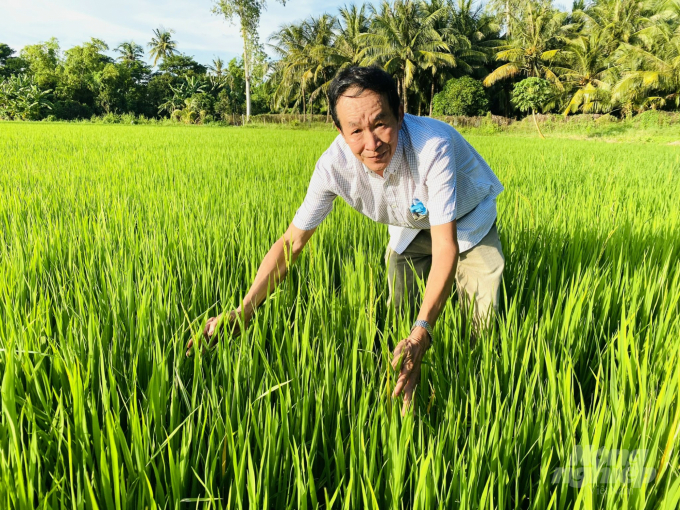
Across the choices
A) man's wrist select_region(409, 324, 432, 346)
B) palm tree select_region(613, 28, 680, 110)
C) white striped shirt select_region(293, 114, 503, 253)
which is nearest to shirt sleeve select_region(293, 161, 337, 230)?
white striped shirt select_region(293, 114, 503, 253)

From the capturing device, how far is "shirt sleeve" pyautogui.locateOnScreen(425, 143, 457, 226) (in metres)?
1.13

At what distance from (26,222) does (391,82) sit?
6.91ft

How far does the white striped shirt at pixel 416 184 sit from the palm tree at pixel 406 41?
2337 cm

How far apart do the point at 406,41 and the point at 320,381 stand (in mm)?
25951

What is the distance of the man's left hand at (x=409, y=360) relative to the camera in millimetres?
839

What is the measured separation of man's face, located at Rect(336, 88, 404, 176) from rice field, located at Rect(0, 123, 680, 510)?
366 millimetres

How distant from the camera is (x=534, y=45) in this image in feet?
75.7

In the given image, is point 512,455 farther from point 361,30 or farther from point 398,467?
point 361,30

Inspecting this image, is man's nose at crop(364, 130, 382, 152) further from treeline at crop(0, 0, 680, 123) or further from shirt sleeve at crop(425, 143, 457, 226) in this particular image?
treeline at crop(0, 0, 680, 123)

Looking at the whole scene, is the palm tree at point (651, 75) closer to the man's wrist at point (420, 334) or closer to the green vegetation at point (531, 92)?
the green vegetation at point (531, 92)

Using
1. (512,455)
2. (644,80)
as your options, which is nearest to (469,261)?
(512,455)

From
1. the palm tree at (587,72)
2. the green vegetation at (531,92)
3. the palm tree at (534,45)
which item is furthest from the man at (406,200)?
the palm tree at (534,45)

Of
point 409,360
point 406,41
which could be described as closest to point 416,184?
point 409,360

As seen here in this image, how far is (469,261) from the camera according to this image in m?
1.59
